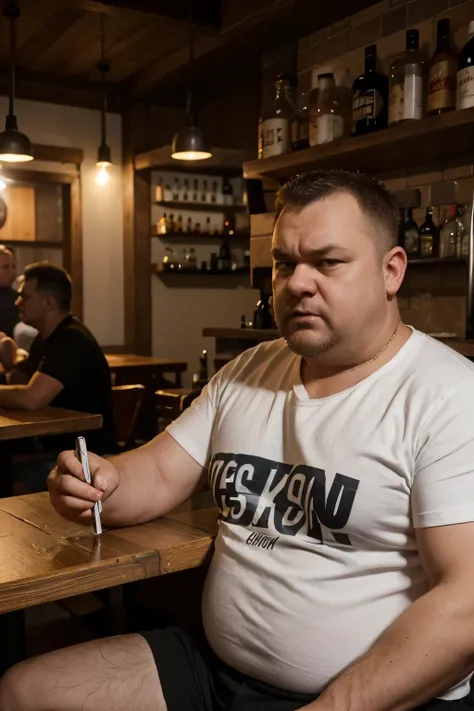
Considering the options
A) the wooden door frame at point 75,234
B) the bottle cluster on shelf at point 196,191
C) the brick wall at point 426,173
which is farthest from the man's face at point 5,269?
the brick wall at point 426,173

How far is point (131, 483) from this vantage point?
1.36 meters

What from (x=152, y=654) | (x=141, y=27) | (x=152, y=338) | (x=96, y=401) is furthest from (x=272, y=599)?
(x=152, y=338)

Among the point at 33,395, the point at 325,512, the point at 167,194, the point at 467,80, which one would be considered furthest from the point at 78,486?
the point at 167,194

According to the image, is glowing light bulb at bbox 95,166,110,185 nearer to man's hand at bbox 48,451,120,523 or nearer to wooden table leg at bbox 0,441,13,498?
wooden table leg at bbox 0,441,13,498

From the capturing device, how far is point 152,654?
126 cm

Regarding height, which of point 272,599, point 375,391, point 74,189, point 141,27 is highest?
point 141,27

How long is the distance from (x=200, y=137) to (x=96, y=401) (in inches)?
67.6

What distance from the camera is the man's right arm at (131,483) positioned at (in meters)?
1.29

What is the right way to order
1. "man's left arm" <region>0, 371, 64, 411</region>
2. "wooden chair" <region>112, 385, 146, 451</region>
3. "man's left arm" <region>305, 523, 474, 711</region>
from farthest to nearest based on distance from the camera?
"wooden chair" <region>112, 385, 146, 451</region>
"man's left arm" <region>0, 371, 64, 411</region>
"man's left arm" <region>305, 523, 474, 711</region>

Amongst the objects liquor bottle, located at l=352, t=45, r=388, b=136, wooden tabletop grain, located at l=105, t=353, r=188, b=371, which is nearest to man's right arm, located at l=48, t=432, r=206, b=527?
liquor bottle, located at l=352, t=45, r=388, b=136

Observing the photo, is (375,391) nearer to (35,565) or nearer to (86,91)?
(35,565)

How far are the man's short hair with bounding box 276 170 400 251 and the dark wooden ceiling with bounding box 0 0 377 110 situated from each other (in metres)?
2.70

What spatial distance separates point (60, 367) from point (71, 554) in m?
1.82

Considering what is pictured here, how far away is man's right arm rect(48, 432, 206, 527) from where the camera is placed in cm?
129
